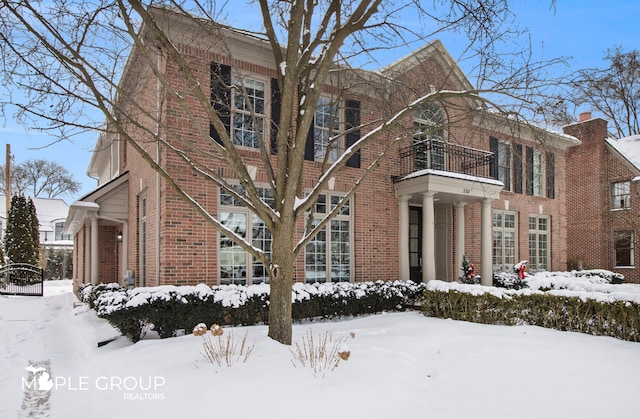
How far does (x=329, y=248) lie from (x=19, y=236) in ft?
58.7

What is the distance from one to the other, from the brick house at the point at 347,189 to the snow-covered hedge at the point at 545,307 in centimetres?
161

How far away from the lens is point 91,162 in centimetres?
1769

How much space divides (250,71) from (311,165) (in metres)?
2.41

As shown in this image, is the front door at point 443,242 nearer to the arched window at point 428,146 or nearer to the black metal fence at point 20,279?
the arched window at point 428,146

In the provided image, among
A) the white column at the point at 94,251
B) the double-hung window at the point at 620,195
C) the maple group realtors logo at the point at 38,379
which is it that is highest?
the double-hung window at the point at 620,195

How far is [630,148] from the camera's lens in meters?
18.1

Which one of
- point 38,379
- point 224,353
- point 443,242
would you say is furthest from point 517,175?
point 38,379

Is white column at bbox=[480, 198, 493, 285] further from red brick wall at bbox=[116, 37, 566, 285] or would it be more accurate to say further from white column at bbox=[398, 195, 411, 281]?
white column at bbox=[398, 195, 411, 281]

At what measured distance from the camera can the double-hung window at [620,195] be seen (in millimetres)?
17094

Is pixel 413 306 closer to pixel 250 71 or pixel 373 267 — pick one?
pixel 373 267

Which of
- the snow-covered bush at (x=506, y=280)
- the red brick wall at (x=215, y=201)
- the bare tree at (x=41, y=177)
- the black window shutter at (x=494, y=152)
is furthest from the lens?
the bare tree at (x=41, y=177)

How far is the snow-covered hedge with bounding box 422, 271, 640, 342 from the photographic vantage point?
6.52m

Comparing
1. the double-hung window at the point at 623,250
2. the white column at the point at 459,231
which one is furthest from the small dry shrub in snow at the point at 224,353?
the double-hung window at the point at 623,250

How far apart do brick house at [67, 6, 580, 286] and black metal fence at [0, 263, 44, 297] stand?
14.6 feet
